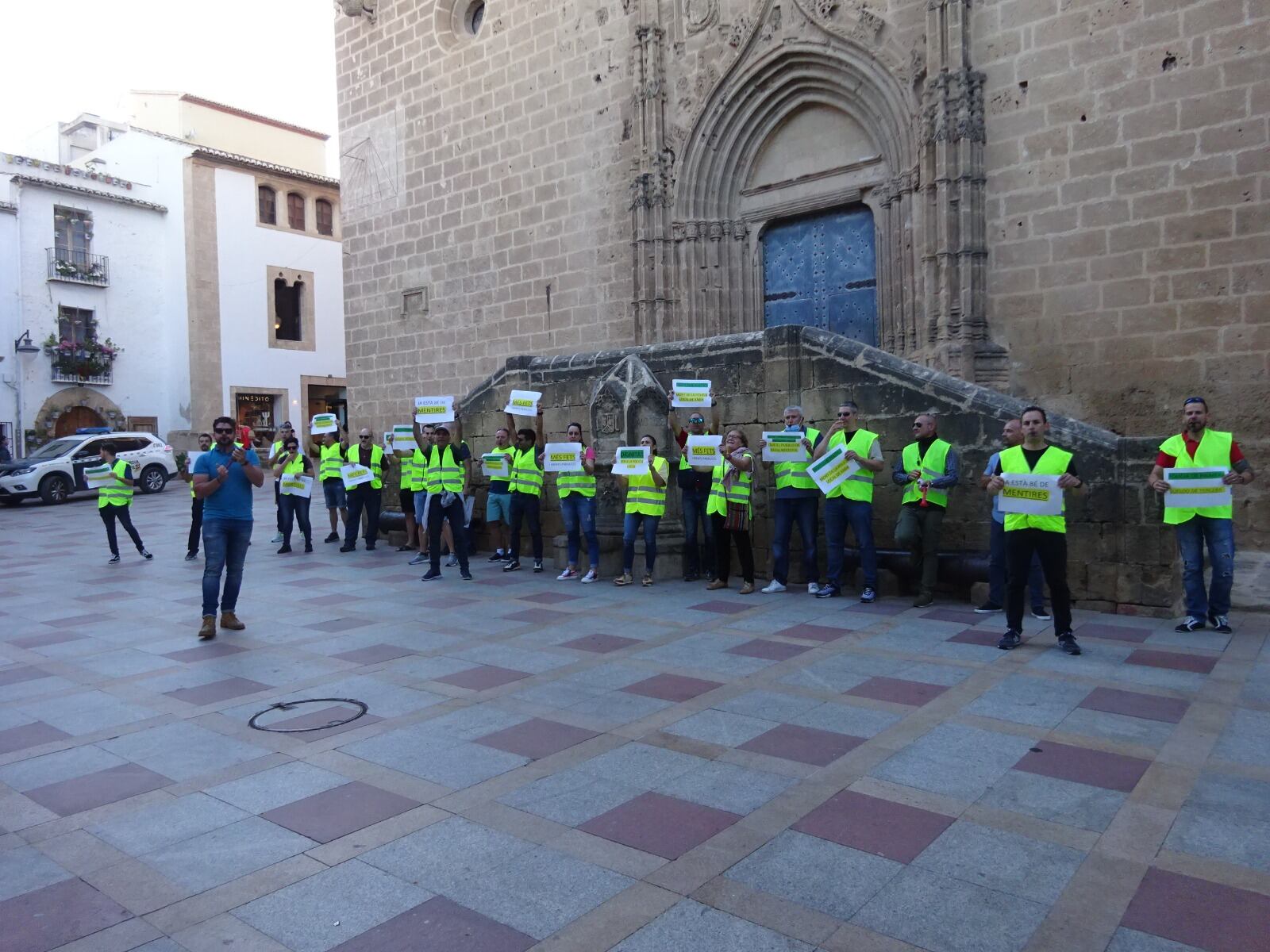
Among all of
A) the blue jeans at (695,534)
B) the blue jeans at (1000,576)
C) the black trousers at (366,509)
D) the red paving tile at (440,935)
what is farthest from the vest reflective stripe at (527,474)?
the red paving tile at (440,935)

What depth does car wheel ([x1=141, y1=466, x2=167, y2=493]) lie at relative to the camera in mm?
25859

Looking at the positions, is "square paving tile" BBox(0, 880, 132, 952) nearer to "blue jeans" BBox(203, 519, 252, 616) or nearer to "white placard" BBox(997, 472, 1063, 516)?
"blue jeans" BBox(203, 519, 252, 616)

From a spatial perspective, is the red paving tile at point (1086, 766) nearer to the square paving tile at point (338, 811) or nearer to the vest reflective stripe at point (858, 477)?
the square paving tile at point (338, 811)

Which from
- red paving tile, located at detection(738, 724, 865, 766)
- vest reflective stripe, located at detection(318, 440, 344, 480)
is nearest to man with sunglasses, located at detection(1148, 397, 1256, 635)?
red paving tile, located at detection(738, 724, 865, 766)

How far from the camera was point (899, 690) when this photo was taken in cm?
551

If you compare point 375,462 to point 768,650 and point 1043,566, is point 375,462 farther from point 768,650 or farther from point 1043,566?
point 1043,566

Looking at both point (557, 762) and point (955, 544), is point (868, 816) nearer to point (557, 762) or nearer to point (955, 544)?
point (557, 762)

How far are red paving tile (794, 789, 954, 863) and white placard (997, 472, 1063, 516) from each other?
3196 mm

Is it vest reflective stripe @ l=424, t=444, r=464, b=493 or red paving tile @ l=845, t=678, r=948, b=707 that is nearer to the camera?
red paving tile @ l=845, t=678, r=948, b=707

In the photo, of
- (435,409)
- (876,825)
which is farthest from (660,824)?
(435,409)

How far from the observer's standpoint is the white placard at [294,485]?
12930mm

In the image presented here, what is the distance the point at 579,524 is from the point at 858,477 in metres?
3.39

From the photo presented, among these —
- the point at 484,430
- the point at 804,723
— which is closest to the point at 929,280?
the point at 484,430

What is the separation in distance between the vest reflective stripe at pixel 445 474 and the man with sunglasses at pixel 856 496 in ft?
13.8
